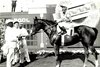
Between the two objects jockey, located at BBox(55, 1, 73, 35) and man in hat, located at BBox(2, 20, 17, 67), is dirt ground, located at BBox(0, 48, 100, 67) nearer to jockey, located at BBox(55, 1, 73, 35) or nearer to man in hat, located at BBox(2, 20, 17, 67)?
jockey, located at BBox(55, 1, 73, 35)

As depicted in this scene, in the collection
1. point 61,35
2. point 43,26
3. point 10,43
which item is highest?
point 43,26

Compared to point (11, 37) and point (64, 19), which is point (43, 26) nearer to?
point (64, 19)

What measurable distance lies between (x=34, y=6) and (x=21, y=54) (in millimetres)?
7559

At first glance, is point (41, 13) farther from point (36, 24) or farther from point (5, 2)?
point (36, 24)

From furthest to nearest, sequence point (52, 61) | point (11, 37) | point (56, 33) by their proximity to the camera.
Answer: point (52, 61), point (56, 33), point (11, 37)

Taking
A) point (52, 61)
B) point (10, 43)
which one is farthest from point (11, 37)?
point (52, 61)

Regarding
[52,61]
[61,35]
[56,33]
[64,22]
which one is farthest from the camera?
[52,61]

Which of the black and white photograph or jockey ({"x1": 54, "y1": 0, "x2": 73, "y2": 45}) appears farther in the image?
jockey ({"x1": 54, "y1": 0, "x2": 73, "y2": 45})

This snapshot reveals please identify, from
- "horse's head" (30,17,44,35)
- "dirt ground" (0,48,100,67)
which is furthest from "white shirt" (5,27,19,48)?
"dirt ground" (0,48,100,67)

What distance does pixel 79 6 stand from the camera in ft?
38.8

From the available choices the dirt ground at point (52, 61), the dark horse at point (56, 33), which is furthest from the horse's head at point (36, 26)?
the dirt ground at point (52, 61)

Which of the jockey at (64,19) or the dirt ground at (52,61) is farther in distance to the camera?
the dirt ground at (52,61)

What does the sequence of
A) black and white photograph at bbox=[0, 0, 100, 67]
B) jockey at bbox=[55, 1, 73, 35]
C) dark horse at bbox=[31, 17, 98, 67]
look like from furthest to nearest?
jockey at bbox=[55, 1, 73, 35] < dark horse at bbox=[31, 17, 98, 67] < black and white photograph at bbox=[0, 0, 100, 67]

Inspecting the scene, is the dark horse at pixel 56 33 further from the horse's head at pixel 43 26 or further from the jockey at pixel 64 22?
the jockey at pixel 64 22
